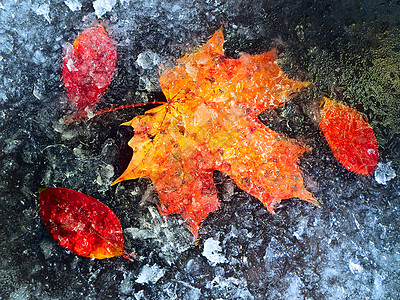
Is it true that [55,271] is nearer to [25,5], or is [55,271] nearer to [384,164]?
[25,5]

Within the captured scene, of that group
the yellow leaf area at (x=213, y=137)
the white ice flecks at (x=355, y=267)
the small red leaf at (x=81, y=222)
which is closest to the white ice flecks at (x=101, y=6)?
the yellow leaf area at (x=213, y=137)

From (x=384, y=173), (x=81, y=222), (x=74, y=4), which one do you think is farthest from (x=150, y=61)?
(x=384, y=173)

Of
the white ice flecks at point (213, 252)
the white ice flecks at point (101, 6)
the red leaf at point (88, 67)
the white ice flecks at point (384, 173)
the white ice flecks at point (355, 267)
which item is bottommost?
the white ice flecks at point (355, 267)

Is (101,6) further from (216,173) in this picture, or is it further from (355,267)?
(355,267)

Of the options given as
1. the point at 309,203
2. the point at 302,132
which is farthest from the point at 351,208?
the point at 302,132

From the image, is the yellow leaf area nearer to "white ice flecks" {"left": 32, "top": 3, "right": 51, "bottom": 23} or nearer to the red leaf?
the red leaf

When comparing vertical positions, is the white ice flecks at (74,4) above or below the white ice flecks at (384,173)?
above

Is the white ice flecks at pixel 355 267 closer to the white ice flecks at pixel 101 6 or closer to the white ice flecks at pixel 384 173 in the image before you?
the white ice flecks at pixel 384 173
